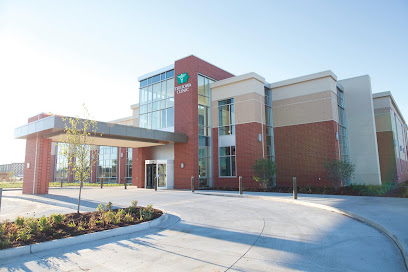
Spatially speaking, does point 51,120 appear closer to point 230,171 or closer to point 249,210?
point 249,210

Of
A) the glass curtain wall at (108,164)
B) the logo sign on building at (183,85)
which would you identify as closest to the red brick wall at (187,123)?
the logo sign on building at (183,85)

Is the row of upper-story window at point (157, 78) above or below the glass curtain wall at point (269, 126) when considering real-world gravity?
above

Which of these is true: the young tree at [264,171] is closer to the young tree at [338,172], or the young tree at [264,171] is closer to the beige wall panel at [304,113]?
the young tree at [338,172]

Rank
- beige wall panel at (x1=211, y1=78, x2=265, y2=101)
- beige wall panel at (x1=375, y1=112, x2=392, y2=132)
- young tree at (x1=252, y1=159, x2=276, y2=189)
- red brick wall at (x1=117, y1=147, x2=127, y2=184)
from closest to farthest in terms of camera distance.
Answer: young tree at (x1=252, y1=159, x2=276, y2=189) → beige wall panel at (x1=211, y1=78, x2=265, y2=101) → beige wall panel at (x1=375, y1=112, x2=392, y2=132) → red brick wall at (x1=117, y1=147, x2=127, y2=184)

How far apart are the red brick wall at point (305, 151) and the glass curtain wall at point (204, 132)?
6298mm

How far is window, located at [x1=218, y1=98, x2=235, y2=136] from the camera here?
2443cm

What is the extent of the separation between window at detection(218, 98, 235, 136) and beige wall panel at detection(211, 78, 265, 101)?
1.84ft

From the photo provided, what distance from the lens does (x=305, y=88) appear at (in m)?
23.7

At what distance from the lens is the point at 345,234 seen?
281 inches

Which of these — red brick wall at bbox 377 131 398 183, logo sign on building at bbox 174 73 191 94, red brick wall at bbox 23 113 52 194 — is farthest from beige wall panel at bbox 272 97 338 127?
red brick wall at bbox 23 113 52 194

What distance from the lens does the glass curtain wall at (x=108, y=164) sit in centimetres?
3928

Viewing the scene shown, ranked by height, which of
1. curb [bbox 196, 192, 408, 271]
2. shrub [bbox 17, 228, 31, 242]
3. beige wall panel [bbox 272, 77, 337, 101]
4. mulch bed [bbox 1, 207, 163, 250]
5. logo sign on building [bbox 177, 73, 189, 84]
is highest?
logo sign on building [bbox 177, 73, 189, 84]

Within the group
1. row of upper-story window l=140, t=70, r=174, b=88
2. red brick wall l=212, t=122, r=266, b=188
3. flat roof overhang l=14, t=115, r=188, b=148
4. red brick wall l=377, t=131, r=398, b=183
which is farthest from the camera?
red brick wall l=377, t=131, r=398, b=183

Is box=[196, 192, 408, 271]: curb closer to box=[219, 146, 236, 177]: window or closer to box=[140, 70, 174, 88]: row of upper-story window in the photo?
box=[219, 146, 236, 177]: window
